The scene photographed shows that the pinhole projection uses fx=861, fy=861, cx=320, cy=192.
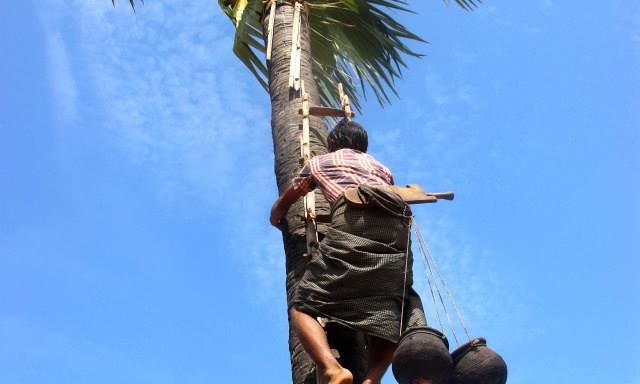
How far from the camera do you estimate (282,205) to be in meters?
3.84

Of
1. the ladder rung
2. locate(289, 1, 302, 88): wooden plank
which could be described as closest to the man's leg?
the ladder rung

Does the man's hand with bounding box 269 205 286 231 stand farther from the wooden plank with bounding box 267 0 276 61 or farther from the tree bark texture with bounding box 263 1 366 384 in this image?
the wooden plank with bounding box 267 0 276 61

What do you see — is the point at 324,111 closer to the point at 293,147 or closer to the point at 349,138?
the point at 293,147

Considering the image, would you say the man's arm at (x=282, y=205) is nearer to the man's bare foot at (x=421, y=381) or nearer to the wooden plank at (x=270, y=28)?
the man's bare foot at (x=421, y=381)

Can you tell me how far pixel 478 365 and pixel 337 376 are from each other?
0.46 m

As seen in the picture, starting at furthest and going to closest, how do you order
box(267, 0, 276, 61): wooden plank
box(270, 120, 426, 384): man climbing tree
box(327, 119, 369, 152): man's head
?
box(267, 0, 276, 61): wooden plank < box(327, 119, 369, 152): man's head < box(270, 120, 426, 384): man climbing tree

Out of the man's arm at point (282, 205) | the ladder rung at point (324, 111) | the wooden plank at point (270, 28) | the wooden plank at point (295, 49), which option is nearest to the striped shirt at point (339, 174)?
the man's arm at point (282, 205)

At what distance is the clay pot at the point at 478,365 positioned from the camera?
2766 mm

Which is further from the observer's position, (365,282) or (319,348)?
(365,282)

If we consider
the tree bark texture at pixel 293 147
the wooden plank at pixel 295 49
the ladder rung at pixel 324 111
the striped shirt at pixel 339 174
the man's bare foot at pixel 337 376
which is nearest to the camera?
the man's bare foot at pixel 337 376

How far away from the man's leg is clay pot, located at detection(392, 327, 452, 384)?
19 cm

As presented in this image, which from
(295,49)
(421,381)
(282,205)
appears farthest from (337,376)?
(295,49)

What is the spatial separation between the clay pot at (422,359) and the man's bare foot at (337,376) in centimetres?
16

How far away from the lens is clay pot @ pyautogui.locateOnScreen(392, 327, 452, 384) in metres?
2.71
